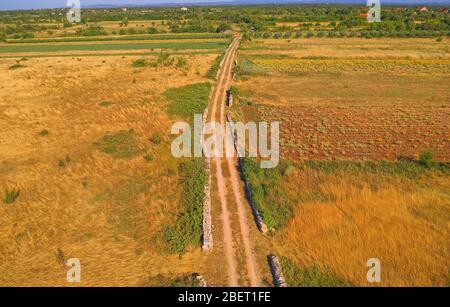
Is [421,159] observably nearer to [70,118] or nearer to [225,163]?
[225,163]

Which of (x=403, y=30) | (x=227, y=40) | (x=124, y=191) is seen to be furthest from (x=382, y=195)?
(x=403, y=30)

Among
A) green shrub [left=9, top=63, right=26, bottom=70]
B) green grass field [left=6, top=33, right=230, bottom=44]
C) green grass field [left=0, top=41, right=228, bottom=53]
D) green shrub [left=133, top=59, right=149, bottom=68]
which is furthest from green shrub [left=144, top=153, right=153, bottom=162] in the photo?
green grass field [left=6, top=33, right=230, bottom=44]

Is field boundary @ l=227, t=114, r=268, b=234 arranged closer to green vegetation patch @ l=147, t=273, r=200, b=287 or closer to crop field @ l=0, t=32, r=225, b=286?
crop field @ l=0, t=32, r=225, b=286

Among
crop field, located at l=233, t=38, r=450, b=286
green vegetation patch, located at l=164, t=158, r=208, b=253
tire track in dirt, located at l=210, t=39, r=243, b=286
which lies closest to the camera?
tire track in dirt, located at l=210, t=39, r=243, b=286

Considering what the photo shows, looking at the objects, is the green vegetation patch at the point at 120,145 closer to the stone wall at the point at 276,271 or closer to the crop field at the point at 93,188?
the crop field at the point at 93,188

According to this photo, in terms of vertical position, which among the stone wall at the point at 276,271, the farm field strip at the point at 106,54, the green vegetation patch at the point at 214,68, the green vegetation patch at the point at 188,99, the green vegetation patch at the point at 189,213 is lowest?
the stone wall at the point at 276,271

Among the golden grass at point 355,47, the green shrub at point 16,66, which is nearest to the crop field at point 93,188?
the green shrub at point 16,66
